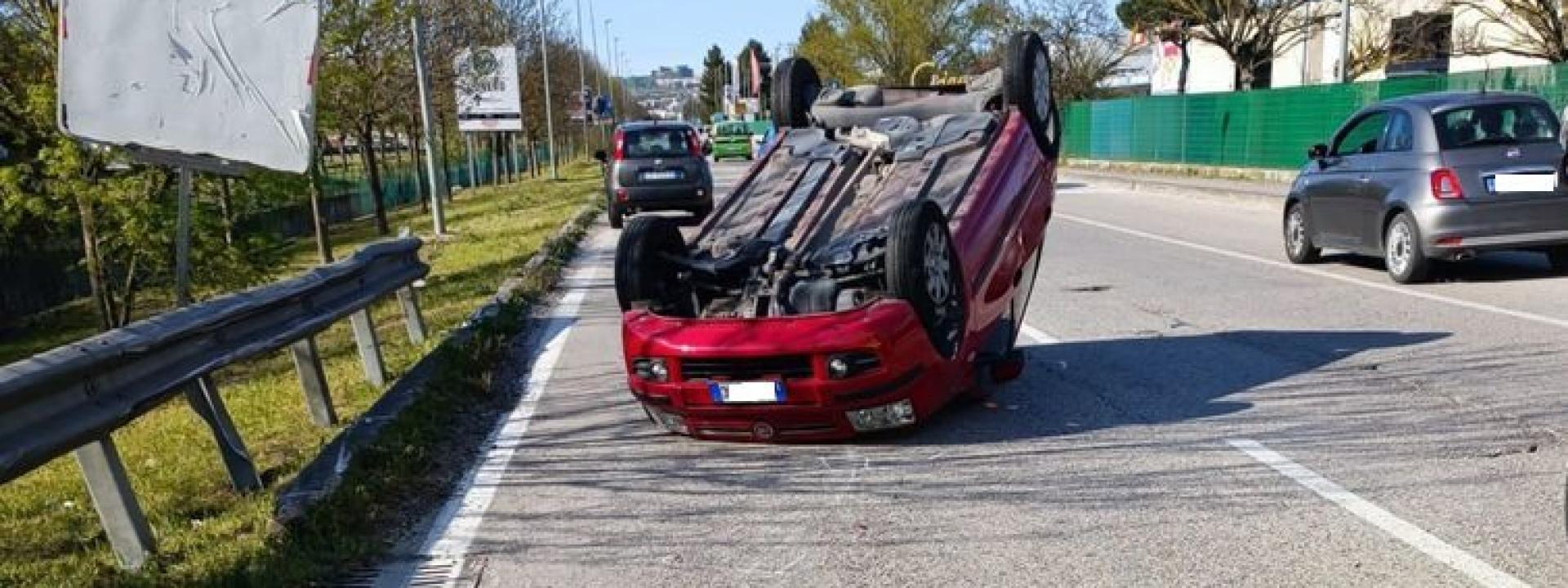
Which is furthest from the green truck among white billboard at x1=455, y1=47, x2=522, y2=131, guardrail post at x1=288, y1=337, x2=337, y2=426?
guardrail post at x1=288, y1=337, x2=337, y2=426

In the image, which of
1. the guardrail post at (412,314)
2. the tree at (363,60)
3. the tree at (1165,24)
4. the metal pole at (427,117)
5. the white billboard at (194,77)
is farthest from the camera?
the tree at (1165,24)

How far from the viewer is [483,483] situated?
5.92 m

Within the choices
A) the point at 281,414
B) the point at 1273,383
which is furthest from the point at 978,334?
the point at 281,414

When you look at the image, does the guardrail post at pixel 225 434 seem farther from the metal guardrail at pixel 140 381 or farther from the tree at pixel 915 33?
the tree at pixel 915 33

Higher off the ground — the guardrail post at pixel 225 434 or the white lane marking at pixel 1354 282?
the guardrail post at pixel 225 434

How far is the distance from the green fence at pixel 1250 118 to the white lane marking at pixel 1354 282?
153 inches

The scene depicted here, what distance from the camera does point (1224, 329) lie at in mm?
8938

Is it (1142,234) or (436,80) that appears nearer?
(1142,234)

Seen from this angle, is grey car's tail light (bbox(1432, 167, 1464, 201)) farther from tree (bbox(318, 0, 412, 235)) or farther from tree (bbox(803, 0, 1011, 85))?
tree (bbox(803, 0, 1011, 85))

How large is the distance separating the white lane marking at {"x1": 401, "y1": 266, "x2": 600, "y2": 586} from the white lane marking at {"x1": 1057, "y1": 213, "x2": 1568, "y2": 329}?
21.4ft

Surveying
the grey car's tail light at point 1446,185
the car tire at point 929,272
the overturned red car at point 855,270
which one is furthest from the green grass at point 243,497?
the grey car's tail light at point 1446,185

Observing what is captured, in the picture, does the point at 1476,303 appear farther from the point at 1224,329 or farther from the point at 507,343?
the point at 507,343

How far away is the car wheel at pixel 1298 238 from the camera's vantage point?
12.6 metres

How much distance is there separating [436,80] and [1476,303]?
2497 centimetres
